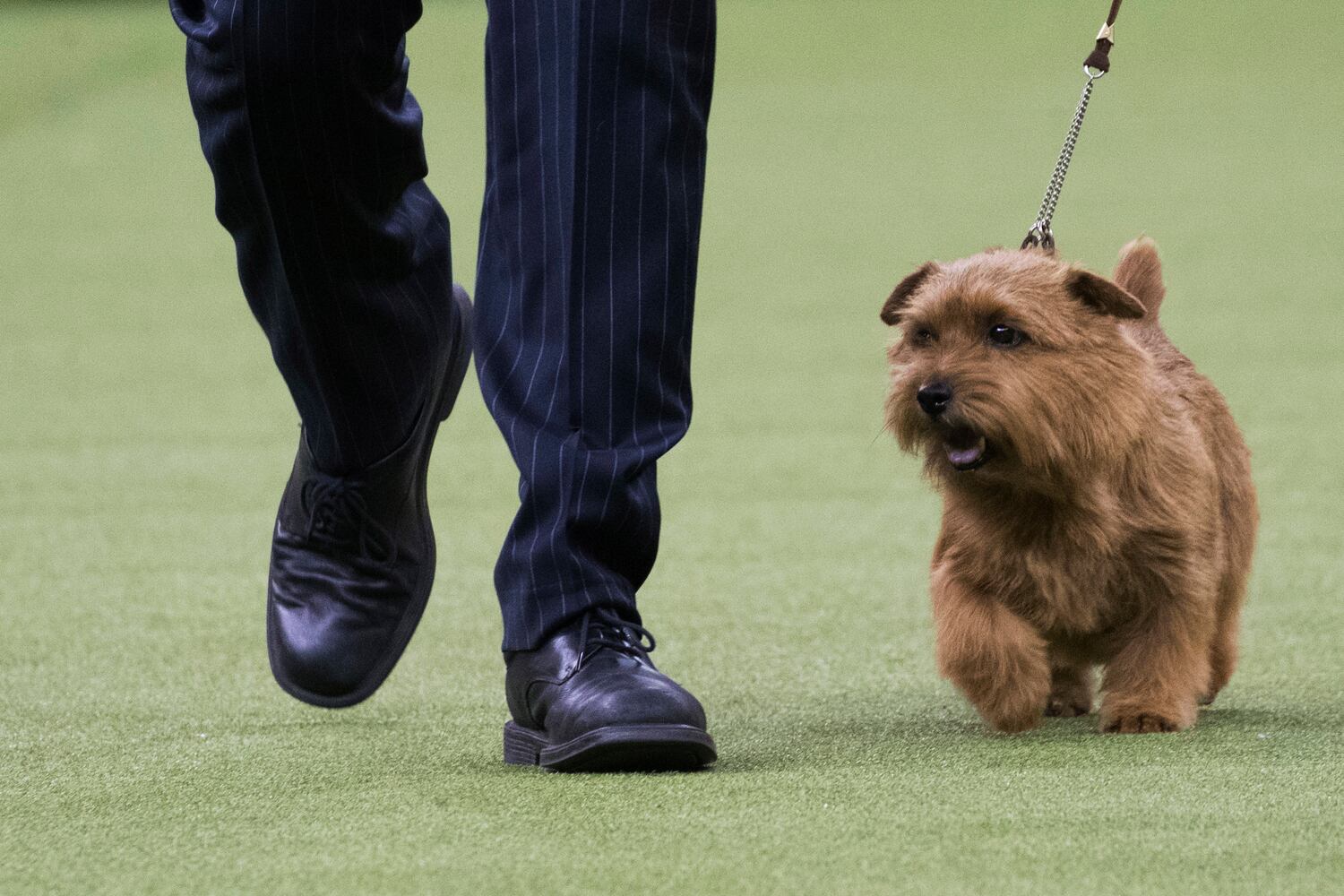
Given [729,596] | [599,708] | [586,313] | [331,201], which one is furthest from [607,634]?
[729,596]

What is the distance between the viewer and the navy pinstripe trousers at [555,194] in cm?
168

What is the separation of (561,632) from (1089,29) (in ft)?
46.3

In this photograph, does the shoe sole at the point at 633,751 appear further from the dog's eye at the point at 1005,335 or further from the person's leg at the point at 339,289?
the dog's eye at the point at 1005,335

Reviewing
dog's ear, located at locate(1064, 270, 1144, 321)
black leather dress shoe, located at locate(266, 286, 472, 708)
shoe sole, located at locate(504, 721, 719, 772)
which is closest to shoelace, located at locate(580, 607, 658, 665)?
shoe sole, located at locate(504, 721, 719, 772)

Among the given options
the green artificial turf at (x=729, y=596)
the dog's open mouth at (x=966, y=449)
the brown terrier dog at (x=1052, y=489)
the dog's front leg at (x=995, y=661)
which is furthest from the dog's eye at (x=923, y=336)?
the green artificial turf at (x=729, y=596)

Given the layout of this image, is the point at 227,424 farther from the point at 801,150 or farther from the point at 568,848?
the point at 801,150

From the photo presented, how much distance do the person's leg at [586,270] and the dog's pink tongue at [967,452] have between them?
1.09 feet

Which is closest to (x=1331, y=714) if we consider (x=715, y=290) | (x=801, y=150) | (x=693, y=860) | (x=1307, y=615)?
(x=1307, y=615)

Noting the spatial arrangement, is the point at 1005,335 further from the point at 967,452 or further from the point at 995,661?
the point at 995,661

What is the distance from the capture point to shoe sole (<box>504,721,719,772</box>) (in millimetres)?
1604

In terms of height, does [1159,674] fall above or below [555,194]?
below

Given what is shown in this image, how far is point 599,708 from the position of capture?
1627 mm

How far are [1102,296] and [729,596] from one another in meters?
1.18

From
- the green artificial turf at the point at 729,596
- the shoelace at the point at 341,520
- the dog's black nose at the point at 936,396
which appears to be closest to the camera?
the green artificial turf at the point at 729,596
